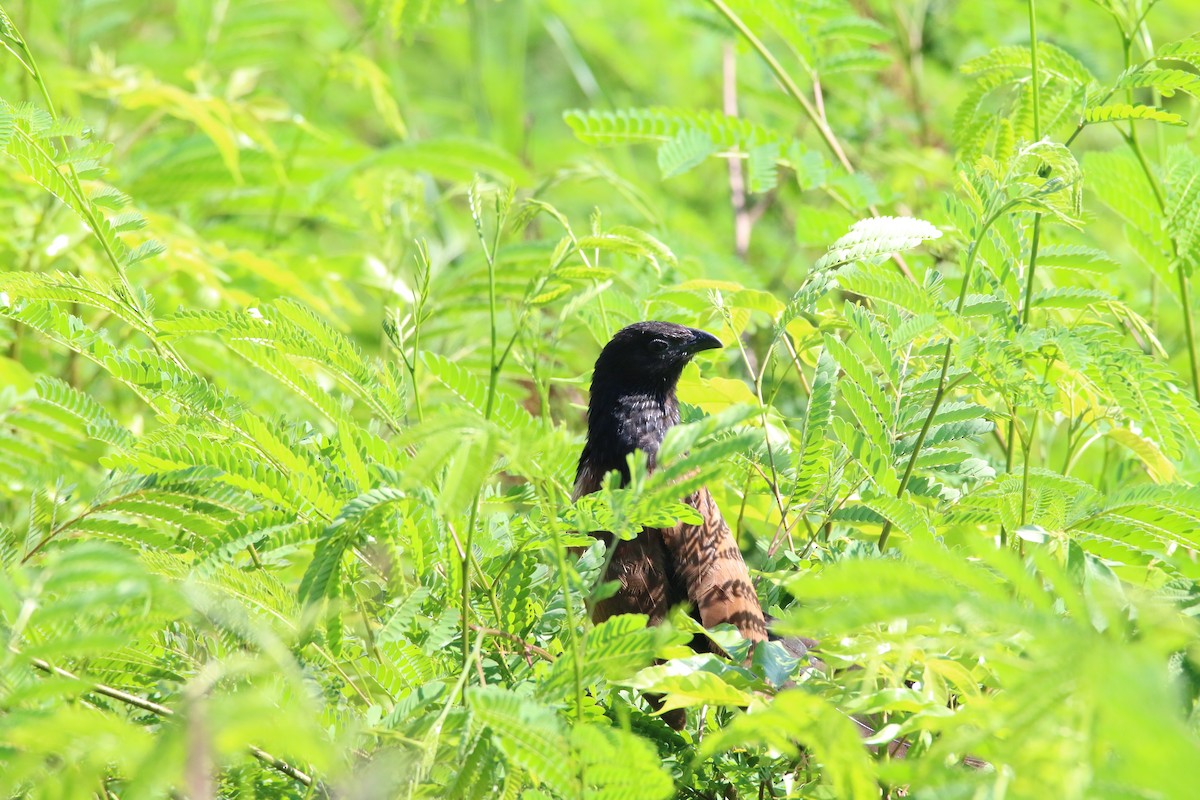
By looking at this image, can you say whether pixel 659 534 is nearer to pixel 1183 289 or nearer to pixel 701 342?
pixel 701 342

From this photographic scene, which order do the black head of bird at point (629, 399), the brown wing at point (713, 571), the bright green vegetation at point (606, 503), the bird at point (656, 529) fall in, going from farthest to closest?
the black head of bird at point (629, 399) → the bird at point (656, 529) → the brown wing at point (713, 571) → the bright green vegetation at point (606, 503)

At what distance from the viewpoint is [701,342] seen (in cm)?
307

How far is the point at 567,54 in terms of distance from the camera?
6453mm

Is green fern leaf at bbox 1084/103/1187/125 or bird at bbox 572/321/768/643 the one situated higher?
green fern leaf at bbox 1084/103/1187/125

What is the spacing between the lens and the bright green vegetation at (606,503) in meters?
1.24

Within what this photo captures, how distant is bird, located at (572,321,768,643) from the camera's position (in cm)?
258

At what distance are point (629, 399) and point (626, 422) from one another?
7 cm

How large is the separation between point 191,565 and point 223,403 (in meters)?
0.32

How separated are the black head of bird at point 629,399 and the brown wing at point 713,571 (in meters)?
0.44

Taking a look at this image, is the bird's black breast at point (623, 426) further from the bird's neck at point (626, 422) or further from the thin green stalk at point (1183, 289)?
the thin green stalk at point (1183, 289)

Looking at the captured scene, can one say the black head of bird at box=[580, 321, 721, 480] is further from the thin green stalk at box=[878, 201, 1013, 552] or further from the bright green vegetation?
the thin green stalk at box=[878, 201, 1013, 552]

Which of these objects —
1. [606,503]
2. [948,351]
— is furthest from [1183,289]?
[606,503]

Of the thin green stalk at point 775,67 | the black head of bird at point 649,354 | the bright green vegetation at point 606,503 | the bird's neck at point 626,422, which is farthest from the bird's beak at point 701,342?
the thin green stalk at point 775,67

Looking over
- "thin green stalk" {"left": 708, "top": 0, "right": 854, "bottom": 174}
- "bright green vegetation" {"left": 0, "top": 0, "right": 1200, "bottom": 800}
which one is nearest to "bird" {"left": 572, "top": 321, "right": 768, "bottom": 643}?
"bright green vegetation" {"left": 0, "top": 0, "right": 1200, "bottom": 800}
